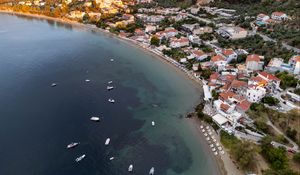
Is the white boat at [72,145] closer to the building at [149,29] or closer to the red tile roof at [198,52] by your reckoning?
the red tile roof at [198,52]

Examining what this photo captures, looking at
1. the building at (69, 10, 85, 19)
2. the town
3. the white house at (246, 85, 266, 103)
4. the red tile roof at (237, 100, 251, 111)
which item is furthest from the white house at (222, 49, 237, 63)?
the building at (69, 10, 85, 19)

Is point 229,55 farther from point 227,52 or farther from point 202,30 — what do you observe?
point 202,30

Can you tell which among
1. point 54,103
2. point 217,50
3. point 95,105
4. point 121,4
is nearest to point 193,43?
point 217,50

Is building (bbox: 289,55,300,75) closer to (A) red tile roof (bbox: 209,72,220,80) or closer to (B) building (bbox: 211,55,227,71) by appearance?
(B) building (bbox: 211,55,227,71)

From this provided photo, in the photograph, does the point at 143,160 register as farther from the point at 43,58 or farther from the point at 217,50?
the point at 43,58

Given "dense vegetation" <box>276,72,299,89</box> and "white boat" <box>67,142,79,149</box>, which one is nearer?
"white boat" <box>67,142,79,149</box>

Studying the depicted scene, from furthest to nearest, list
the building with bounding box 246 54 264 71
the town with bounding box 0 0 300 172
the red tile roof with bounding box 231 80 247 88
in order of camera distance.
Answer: the building with bounding box 246 54 264 71 < the red tile roof with bounding box 231 80 247 88 < the town with bounding box 0 0 300 172

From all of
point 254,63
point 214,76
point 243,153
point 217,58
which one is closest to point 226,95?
point 214,76
